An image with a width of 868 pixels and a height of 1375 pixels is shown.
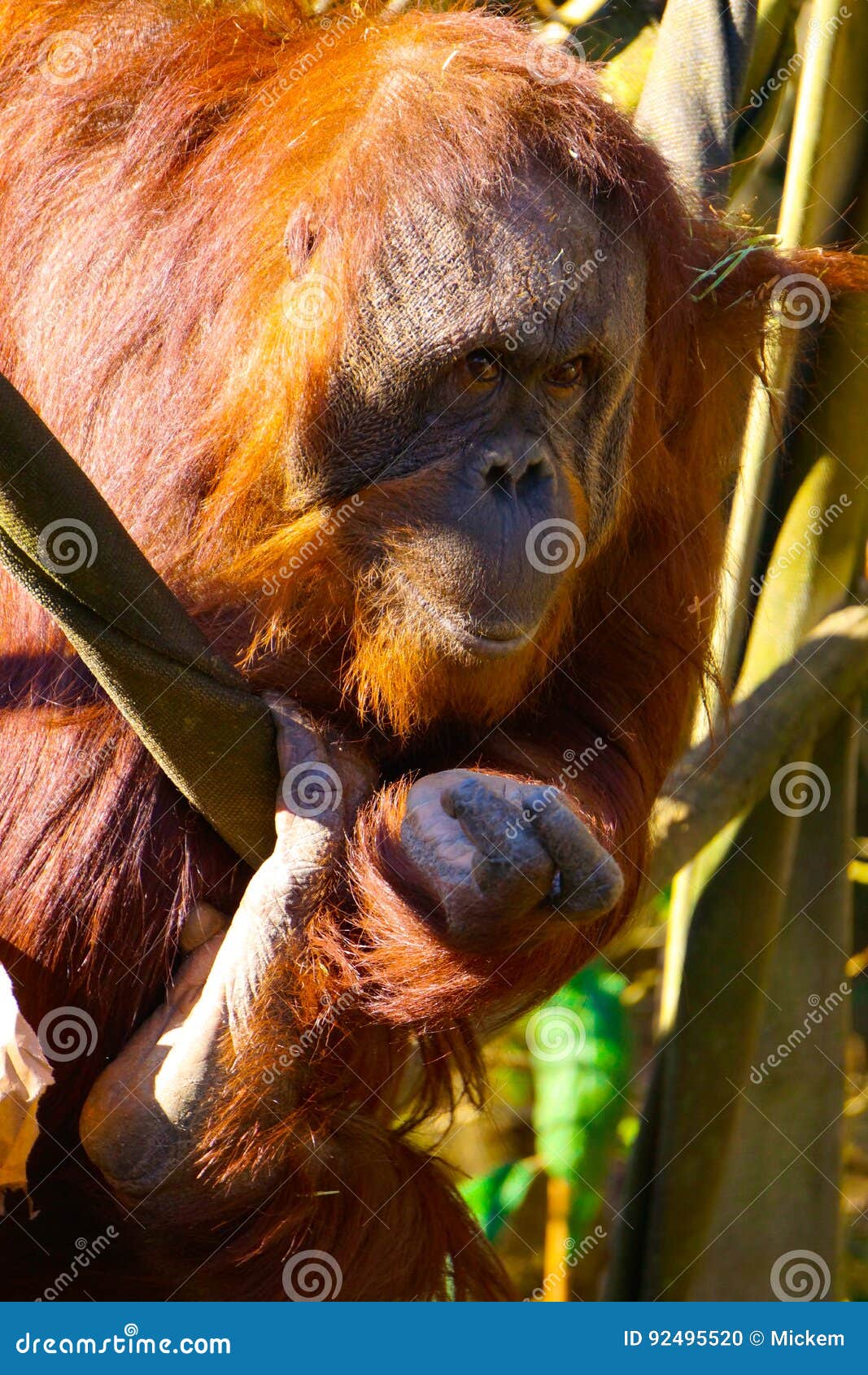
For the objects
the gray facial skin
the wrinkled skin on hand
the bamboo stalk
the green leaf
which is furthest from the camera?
the green leaf

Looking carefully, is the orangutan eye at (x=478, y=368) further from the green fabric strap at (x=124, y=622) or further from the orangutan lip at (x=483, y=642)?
the green fabric strap at (x=124, y=622)

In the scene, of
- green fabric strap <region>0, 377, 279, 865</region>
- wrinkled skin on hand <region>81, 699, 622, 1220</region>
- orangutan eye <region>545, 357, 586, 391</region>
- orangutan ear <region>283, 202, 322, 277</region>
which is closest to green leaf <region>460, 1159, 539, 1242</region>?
wrinkled skin on hand <region>81, 699, 622, 1220</region>

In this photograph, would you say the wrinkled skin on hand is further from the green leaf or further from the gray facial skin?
the green leaf

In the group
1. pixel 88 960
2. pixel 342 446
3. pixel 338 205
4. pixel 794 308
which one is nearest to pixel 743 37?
pixel 794 308

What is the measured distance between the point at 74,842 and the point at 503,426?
2.23ft

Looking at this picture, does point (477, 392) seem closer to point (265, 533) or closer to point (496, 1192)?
point (265, 533)

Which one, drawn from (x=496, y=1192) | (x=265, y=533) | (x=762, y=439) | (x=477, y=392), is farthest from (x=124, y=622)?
(x=496, y=1192)

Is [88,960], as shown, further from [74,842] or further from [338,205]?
[338,205]

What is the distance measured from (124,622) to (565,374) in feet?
2.00

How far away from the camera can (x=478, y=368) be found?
5.54 feet

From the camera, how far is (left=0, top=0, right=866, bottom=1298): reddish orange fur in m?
1.69

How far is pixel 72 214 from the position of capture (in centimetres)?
193

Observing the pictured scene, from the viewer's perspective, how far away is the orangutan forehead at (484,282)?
166 cm

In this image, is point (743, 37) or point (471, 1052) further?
point (743, 37)
